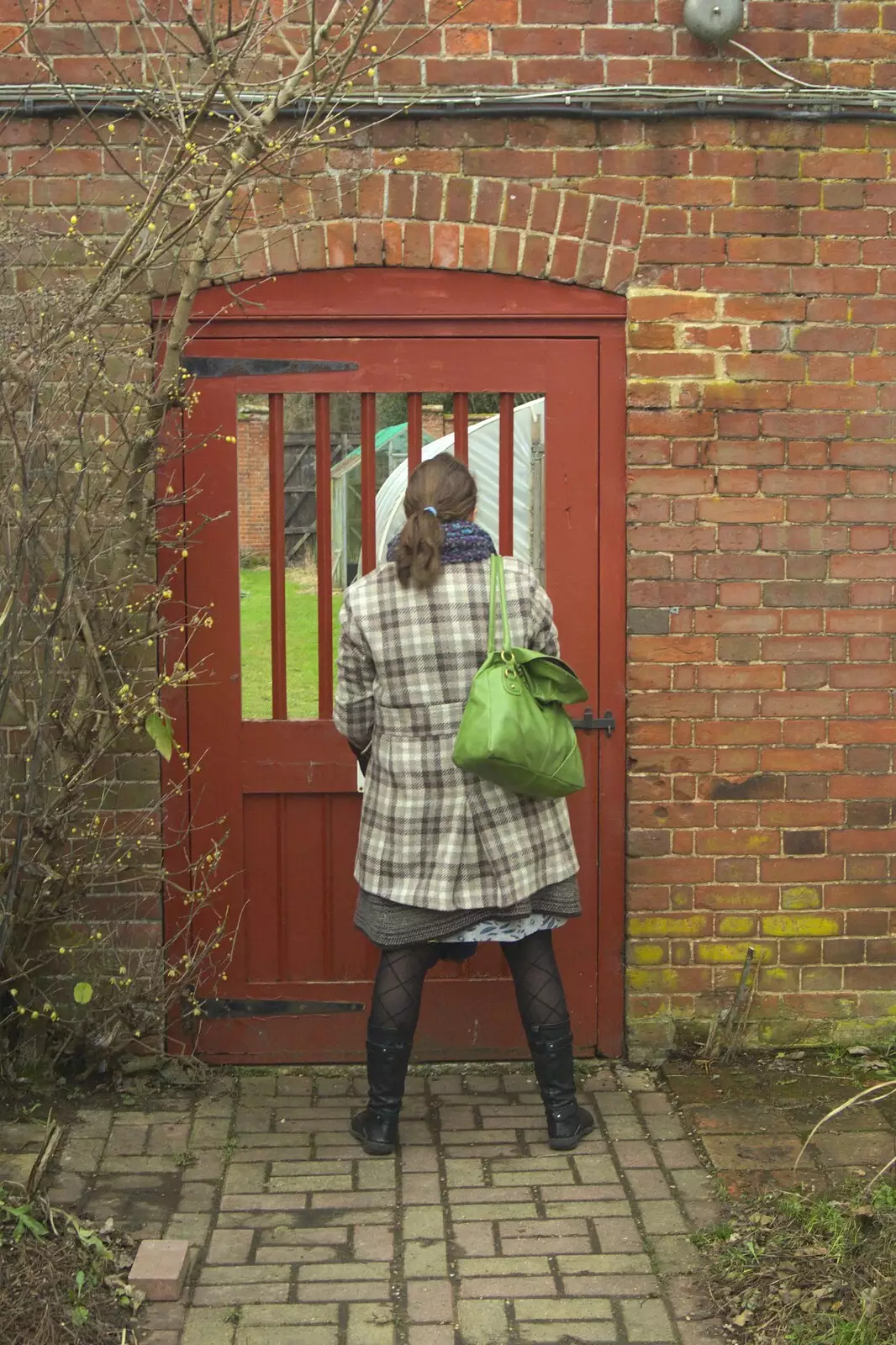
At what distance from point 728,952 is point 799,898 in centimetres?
30

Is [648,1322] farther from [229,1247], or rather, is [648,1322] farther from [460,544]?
[460,544]

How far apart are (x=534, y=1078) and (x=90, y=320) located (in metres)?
2.74

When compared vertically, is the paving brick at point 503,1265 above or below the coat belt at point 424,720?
below

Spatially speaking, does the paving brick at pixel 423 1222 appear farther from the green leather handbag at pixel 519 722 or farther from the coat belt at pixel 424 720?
the coat belt at pixel 424 720

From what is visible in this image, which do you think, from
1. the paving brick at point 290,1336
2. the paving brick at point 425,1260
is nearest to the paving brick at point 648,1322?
the paving brick at point 425,1260

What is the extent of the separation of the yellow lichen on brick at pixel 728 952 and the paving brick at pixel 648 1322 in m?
1.52

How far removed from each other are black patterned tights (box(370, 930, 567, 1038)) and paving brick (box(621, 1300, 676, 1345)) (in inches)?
34.7

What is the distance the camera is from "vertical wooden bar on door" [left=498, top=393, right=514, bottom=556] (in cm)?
478

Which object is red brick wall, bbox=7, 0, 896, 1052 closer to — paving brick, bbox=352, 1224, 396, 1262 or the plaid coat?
the plaid coat

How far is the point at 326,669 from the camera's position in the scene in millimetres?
4871

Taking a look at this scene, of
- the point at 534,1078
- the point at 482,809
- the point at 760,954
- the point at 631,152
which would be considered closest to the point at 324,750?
the point at 482,809

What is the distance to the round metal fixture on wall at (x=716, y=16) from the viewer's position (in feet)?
Answer: 14.7

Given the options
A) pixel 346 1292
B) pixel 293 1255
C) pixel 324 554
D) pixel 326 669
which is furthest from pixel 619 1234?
pixel 324 554

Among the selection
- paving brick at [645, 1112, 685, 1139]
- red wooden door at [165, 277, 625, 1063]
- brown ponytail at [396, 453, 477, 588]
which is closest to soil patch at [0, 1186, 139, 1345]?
red wooden door at [165, 277, 625, 1063]
